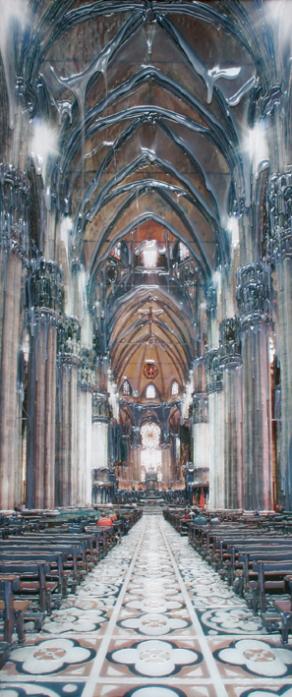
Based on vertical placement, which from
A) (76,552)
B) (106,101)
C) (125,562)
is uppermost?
(106,101)

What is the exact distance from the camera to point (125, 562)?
17.4m

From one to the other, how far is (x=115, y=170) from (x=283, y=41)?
19695 millimetres

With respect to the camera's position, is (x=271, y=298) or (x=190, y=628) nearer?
(x=190, y=628)

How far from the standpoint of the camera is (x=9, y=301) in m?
22.7

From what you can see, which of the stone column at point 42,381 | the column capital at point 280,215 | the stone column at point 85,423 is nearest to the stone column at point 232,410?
the stone column at point 85,423

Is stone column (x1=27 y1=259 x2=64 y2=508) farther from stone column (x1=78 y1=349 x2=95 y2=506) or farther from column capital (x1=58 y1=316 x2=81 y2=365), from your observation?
stone column (x1=78 y1=349 x2=95 y2=506)

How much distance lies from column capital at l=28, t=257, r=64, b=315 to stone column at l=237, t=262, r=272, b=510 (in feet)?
28.8

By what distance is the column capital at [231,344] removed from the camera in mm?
38188

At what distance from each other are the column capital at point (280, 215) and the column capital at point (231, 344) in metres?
14.3

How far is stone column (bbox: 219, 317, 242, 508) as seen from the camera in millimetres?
36594

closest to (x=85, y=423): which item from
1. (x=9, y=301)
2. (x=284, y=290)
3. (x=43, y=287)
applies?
(x=43, y=287)

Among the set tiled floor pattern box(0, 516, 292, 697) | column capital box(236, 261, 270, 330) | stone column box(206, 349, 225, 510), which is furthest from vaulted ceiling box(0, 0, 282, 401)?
tiled floor pattern box(0, 516, 292, 697)

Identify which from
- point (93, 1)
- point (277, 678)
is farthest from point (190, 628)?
point (93, 1)

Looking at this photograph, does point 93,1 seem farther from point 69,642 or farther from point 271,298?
point 69,642
